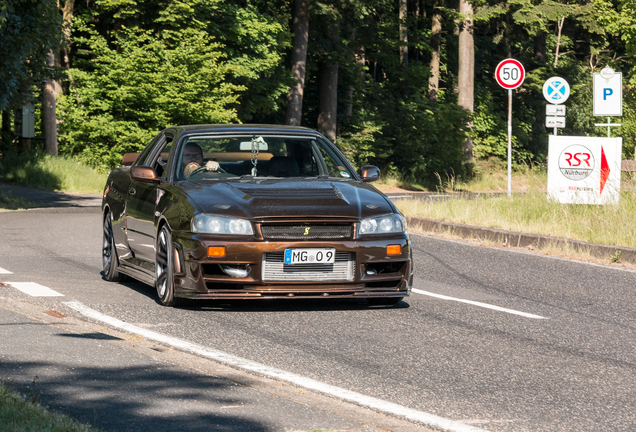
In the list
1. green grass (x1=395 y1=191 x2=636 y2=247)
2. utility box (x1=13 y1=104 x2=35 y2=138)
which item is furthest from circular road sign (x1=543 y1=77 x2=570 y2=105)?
utility box (x1=13 y1=104 x2=35 y2=138)

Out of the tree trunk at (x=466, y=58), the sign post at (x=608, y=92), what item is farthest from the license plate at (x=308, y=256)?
the tree trunk at (x=466, y=58)

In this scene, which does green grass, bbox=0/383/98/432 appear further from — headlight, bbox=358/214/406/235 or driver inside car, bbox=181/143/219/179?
driver inside car, bbox=181/143/219/179

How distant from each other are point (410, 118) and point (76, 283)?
34248mm

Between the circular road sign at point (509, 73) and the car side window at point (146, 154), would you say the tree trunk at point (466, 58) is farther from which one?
the car side window at point (146, 154)

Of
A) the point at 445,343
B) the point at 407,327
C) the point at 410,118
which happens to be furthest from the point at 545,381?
the point at 410,118

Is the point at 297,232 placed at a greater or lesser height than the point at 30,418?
greater

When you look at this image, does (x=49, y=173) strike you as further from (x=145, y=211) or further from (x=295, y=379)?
(x=295, y=379)

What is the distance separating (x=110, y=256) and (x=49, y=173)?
59.9ft

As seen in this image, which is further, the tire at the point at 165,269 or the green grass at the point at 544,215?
the green grass at the point at 544,215

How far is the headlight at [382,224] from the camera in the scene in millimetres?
7766

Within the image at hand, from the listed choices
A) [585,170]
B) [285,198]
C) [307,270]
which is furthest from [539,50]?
[307,270]

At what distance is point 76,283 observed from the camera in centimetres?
945

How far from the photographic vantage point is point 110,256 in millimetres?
9859

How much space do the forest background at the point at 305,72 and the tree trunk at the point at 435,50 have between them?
3.3 inches
